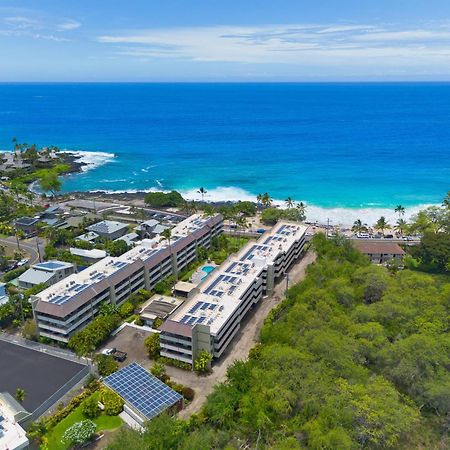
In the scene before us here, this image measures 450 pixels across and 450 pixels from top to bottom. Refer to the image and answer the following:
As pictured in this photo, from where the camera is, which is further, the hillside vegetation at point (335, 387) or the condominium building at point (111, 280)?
the condominium building at point (111, 280)

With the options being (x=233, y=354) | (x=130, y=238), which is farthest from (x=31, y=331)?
(x=130, y=238)

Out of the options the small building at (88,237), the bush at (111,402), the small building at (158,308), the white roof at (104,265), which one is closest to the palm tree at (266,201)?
the white roof at (104,265)

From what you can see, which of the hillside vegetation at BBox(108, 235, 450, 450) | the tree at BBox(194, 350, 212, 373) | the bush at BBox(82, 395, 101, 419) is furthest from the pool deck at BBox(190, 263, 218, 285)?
the bush at BBox(82, 395, 101, 419)

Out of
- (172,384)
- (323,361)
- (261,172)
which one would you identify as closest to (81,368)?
(172,384)

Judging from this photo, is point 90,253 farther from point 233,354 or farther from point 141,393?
point 141,393


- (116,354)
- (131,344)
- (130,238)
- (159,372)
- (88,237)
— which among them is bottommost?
(131,344)

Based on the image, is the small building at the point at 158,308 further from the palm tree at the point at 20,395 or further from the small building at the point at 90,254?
the palm tree at the point at 20,395

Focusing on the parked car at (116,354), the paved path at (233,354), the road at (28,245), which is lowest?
the paved path at (233,354)
